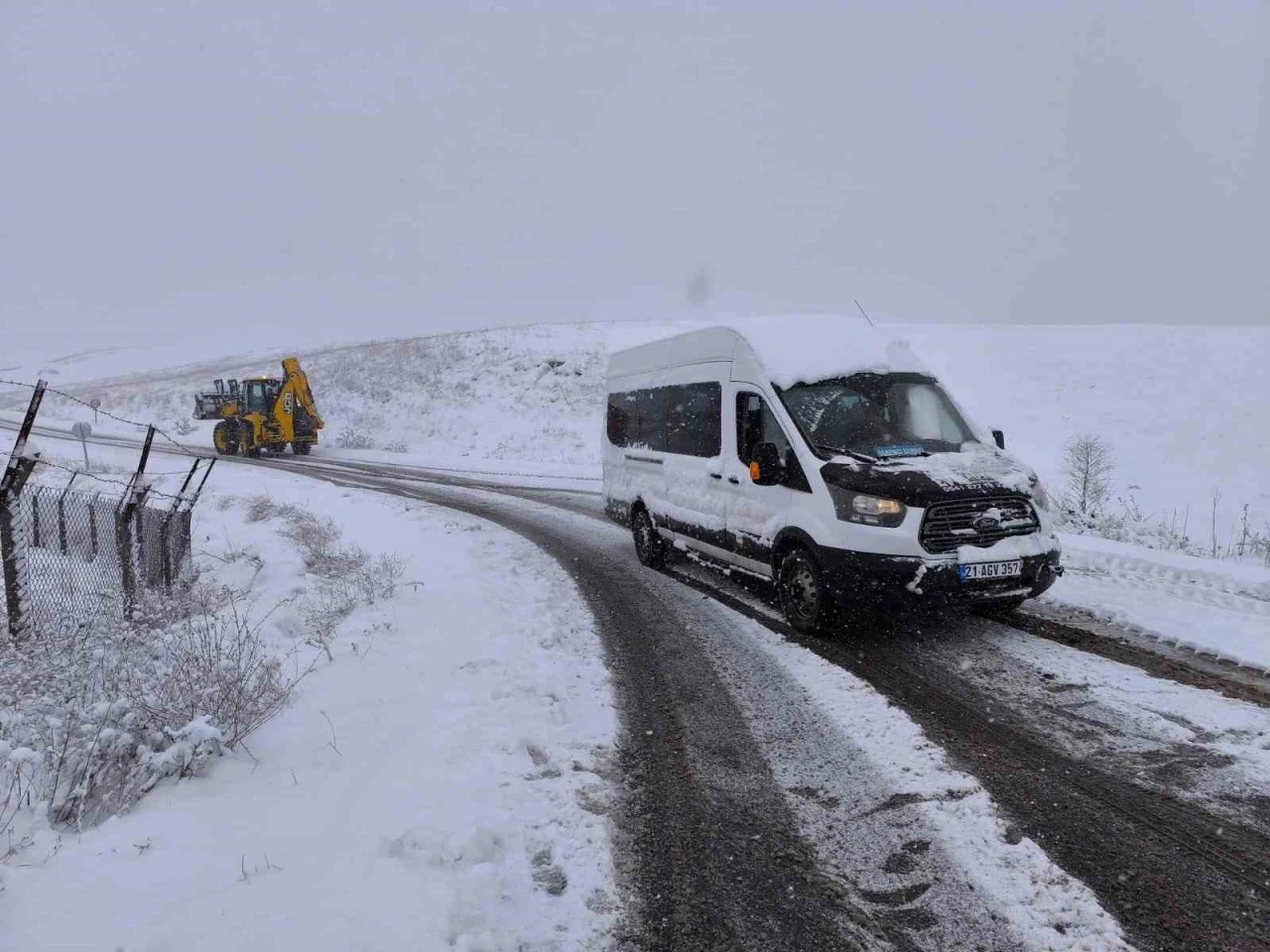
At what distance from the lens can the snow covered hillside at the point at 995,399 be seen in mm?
20375

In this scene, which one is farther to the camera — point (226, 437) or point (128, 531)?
point (226, 437)

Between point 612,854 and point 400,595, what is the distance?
4277 mm

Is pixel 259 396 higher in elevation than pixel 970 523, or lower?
higher

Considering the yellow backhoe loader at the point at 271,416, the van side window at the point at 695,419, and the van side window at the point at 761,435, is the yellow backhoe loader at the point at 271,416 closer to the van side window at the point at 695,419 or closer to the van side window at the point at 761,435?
the van side window at the point at 695,419

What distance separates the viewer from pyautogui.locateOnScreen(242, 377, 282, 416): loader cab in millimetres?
22984

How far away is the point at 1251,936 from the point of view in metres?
2.44

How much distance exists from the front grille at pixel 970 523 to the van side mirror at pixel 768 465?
3.93ft

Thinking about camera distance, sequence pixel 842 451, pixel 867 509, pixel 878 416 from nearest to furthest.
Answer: pixel 867 509, pixel 842 451, pixel 878 416

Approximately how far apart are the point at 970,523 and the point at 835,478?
97 cm

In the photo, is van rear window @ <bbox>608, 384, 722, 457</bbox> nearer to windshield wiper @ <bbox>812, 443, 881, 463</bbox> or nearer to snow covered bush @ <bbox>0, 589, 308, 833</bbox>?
windshield wiper @ <bbox>812, 443, 881, 463</bbox>

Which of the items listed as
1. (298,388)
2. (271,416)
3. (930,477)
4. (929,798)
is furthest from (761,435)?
(271,416)

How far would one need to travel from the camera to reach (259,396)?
2309 centimetres

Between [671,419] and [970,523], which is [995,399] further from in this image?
[970,523]

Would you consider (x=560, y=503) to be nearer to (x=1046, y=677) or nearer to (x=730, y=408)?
(x=730, y=408)
